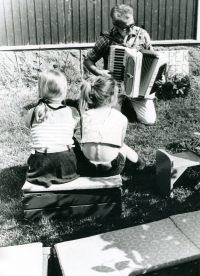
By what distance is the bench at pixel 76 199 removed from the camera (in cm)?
304

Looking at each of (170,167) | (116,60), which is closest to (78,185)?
(170,167)

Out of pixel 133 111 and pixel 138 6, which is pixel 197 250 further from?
pixel 138 6

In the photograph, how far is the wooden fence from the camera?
742 cm

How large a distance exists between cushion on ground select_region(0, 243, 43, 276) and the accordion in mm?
2441

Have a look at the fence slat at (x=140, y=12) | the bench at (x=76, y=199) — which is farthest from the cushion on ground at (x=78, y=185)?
the fence slat at (x=140, y=12)

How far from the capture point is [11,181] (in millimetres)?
3811

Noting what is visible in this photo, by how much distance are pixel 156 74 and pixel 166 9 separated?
13.4 feet

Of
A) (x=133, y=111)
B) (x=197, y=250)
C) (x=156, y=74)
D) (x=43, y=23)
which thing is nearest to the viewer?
(x=197, y=250)

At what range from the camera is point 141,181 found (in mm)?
3783

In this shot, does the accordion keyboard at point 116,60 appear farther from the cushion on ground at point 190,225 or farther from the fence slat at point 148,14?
the fence slat at point 148,14

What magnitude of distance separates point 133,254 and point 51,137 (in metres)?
1.23

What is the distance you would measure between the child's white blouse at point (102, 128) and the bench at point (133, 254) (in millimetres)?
824

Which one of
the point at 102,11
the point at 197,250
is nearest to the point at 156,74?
the point at 197,250

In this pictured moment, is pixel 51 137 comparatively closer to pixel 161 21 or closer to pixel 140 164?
pixel 140 164
